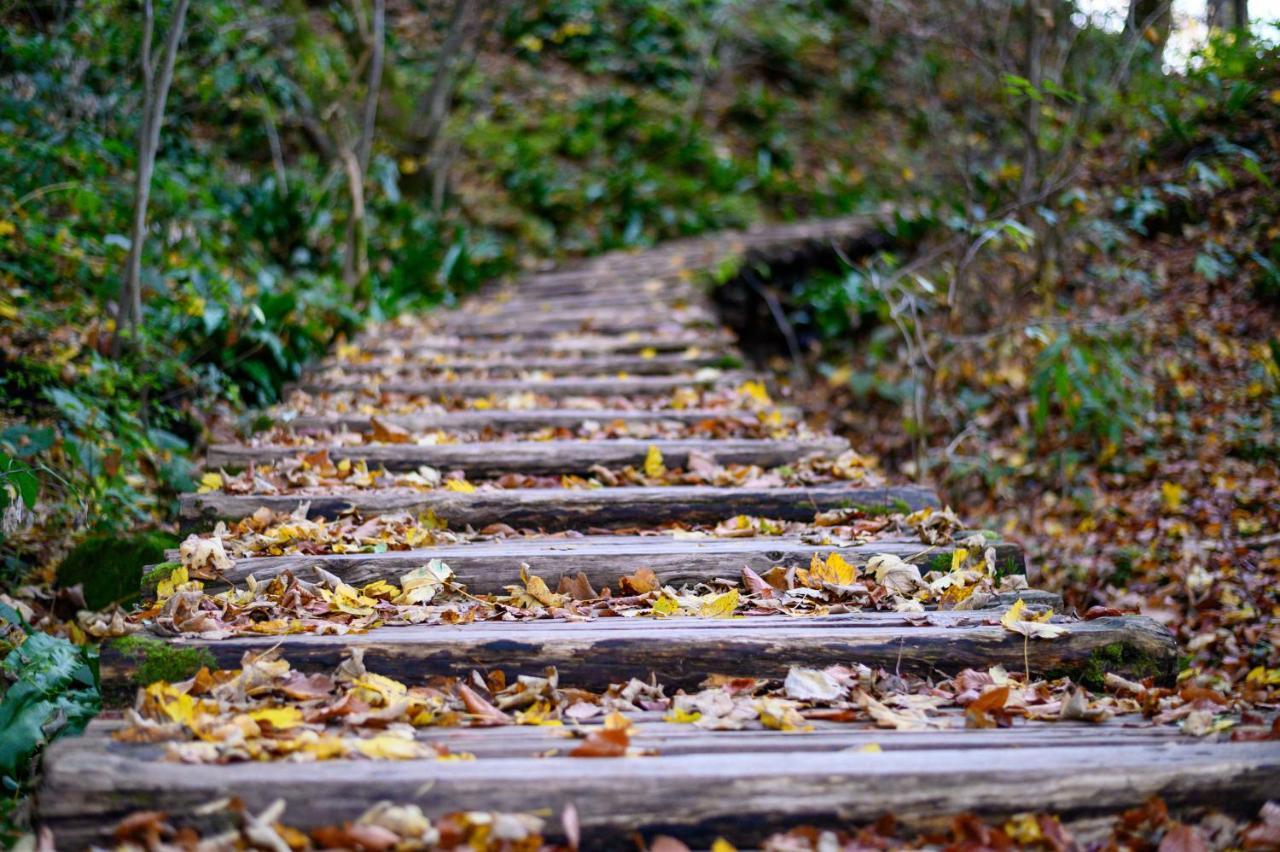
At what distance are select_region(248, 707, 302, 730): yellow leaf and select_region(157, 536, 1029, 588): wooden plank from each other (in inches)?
26.6

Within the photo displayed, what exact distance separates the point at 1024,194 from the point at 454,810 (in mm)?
4963

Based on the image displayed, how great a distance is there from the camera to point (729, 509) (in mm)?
3133

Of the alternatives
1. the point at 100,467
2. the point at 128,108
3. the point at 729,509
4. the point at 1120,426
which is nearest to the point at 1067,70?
the point at 1120,426

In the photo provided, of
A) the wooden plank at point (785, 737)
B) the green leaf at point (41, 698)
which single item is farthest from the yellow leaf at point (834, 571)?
the green leaf at point (41, 698)

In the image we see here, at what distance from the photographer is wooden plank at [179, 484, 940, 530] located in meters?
2.99

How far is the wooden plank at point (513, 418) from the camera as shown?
4.00 meters

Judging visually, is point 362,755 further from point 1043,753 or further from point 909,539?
point 909,539

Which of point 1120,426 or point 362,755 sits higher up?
point 1120,426

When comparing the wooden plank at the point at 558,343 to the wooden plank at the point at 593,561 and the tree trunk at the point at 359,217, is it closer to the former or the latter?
the tree trunk at the point at 359,217

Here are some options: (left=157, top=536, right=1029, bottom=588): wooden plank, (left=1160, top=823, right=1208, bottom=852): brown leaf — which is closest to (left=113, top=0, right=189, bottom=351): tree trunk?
(left=157, top=536, right=1029, bottom=588): wooden plank

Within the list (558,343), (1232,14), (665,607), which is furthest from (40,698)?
(1232,14)

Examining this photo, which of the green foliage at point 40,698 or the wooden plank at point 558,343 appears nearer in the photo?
the green foliage at point 40,698

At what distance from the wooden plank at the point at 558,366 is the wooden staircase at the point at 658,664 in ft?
3.84

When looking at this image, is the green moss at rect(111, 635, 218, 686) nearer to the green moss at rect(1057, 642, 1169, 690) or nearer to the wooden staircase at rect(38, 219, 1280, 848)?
the wooden staircase at rect(38, 219, 1280, 848)
